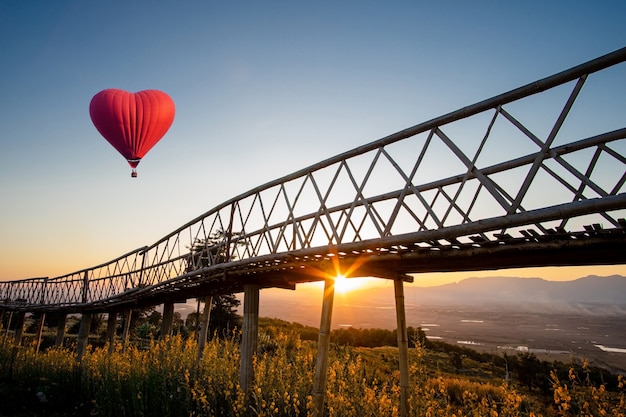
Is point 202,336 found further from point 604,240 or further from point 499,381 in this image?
point 499,381

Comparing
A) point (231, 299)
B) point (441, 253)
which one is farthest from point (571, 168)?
point (231, 299)

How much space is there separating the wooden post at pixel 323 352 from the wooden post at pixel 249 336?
122 inches

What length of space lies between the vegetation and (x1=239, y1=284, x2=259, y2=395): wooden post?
35 cm

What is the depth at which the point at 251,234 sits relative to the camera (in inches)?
520

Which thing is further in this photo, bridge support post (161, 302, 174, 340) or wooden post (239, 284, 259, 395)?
bridge support post (161, 302, 174, 340)

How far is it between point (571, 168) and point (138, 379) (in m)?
11.8

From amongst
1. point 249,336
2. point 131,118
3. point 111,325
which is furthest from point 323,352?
point 111,325

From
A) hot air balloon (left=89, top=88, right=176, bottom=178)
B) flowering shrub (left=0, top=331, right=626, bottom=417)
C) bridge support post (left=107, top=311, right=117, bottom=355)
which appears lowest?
flowering shrub (left=0, top=331, right=626, bottom=417)

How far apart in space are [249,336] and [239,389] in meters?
2.92

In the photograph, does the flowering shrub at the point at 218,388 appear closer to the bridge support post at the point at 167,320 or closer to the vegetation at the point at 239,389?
the vegetation at the point at 239,389

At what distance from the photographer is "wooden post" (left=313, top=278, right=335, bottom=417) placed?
24.1ft

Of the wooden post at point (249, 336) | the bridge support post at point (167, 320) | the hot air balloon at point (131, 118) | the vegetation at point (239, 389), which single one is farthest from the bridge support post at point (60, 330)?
the wooden post at point (249, 336)

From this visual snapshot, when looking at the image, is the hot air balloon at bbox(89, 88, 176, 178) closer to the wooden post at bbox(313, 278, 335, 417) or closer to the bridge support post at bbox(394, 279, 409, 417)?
the wooden post at bbox(313, 278, 335, 417)

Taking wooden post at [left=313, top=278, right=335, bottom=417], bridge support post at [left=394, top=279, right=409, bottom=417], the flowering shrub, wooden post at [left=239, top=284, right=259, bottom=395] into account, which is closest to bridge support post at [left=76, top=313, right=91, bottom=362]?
the flowering shrub
